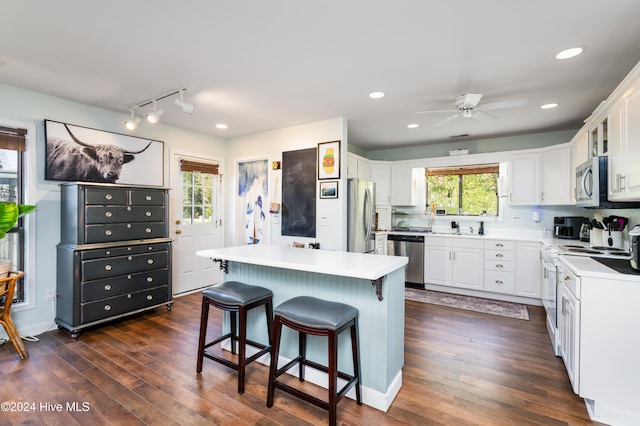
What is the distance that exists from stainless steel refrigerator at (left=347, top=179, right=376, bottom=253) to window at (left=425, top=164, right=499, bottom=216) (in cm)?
189

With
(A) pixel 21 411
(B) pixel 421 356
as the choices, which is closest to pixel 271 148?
(B) pixel 421 356

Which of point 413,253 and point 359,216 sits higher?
point 359,216

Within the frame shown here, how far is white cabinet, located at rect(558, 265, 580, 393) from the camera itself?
1995mm

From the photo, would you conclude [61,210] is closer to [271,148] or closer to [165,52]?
[165,52]

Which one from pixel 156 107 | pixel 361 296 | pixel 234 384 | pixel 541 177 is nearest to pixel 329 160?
pixel 156 107

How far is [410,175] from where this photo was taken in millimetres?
5414

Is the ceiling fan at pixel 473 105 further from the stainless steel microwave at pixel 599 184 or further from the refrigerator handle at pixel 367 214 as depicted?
the refrigerator handle at pixel 367 214

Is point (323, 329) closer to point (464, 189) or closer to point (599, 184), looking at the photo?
point (599, 184)

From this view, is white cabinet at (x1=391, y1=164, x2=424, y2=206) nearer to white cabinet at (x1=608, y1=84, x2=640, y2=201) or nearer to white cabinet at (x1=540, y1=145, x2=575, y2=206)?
white cabinet at (x1=540, y1=145, x2=575, y2=206)

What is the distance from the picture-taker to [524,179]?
4480 millimetres

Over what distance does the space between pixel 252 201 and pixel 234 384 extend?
311 cm

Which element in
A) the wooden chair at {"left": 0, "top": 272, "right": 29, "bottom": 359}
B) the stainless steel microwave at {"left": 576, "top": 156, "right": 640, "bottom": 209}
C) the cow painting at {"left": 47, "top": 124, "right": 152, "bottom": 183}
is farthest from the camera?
the cow painting at {"left": 47, "top": 124, "right": 152, "bottom": 183}

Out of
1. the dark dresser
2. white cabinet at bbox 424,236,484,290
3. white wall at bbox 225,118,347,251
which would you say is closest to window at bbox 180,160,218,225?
white wall at bbox 225,118,347,251

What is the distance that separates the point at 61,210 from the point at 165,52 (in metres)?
2.25
